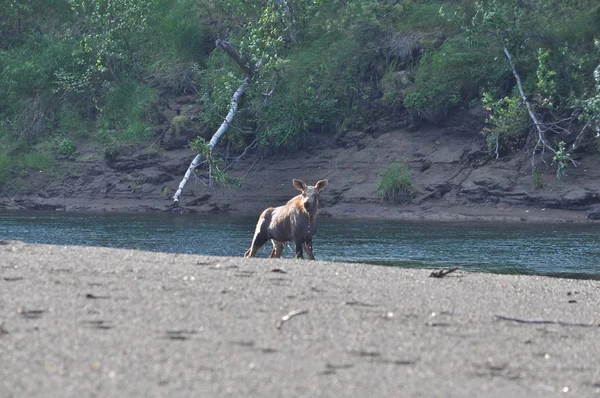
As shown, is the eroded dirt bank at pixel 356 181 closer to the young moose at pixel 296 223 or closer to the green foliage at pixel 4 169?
the green foliage at pixel 4 169

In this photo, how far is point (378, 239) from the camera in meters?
21.8

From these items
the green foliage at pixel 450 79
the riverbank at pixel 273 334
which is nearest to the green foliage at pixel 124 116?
the green foliage at pixel 450 79

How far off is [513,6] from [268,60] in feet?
25.5

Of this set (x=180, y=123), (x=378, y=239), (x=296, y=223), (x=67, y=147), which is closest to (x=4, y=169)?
(x=67, y=147)

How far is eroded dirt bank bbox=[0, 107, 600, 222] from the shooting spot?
26828 millimetres

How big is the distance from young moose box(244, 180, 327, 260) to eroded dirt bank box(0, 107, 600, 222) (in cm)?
1064

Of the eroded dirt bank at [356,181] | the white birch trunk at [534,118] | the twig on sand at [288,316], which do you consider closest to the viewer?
the twig on sand at [288,316]

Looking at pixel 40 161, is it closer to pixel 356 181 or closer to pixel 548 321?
pixel 356 181

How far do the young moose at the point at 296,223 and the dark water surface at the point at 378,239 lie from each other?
5.04 ft

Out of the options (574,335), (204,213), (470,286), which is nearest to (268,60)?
(204,213)

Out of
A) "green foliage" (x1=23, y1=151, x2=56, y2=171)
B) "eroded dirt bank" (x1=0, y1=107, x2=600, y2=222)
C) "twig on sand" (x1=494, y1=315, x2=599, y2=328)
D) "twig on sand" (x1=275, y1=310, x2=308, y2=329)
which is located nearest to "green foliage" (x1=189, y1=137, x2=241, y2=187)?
"eroded dirt bank" (x1=0, y1=107, x2=600, y2=222)

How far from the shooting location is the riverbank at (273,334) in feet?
21.7

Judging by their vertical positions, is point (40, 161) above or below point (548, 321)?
below

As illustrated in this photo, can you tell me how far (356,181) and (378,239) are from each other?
754cm
